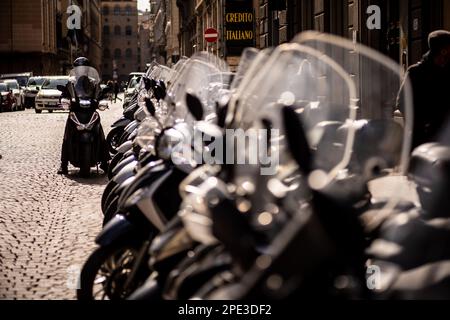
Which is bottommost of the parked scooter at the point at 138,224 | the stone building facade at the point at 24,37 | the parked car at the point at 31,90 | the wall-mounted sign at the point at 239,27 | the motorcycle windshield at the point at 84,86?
the parked scooter at the point at 138,224

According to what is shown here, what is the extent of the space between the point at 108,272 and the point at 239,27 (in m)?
26.2

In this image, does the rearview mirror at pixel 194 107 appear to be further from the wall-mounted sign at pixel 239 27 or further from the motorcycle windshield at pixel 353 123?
the wall-mounted sign at pixel 239 27

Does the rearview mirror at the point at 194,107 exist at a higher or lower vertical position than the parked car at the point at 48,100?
lower

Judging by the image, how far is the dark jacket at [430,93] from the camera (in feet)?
21.3

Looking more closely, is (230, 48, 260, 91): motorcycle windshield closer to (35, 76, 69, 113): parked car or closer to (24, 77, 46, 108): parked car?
(35, 76, 69, 113): parked car

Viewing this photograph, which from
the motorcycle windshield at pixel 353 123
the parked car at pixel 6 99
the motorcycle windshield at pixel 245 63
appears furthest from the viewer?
the parked car at pixel 6 99

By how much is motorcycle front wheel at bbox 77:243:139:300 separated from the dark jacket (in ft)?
8.68

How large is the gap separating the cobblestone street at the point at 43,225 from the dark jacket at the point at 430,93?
2.67m

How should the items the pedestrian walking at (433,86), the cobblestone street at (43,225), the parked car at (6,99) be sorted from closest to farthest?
the cobblestone street at (43,225) → the pedestrian walking at (433,86) → the parked car at (6,99)

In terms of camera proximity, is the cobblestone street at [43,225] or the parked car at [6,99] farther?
the parked car at [6,99]

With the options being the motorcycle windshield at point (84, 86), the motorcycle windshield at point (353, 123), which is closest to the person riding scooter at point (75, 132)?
the motorcycle windshield at point (84, 86)

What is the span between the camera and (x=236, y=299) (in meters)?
3.05

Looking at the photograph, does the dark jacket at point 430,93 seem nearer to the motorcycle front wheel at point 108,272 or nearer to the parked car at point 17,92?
the motorcycle front wheel at point 108,272
